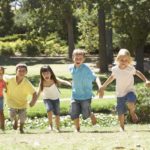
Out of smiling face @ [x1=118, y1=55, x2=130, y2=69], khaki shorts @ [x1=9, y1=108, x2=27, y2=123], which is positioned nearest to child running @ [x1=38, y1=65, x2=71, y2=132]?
khaki shorts @ [x1=9, y1=108, x2=27, y2=123]

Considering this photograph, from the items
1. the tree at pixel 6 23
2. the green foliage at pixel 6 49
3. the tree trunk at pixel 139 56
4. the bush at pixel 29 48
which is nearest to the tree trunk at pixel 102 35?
the tree trunk at pixel 139 56

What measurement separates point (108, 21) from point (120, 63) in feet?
68.3

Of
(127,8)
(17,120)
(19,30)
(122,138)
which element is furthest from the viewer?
(19,30)

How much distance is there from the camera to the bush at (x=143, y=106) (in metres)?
13.1

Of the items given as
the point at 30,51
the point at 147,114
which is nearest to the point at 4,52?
the point at 30,51

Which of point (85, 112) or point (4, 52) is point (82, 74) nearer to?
point (85, 112)

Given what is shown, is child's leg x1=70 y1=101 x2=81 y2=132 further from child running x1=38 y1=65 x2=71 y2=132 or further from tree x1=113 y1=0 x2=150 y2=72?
tree x1=113 y1=0 x2=150 y2=72

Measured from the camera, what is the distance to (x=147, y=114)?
517 inches

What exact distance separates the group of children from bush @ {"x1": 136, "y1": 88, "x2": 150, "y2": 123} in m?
3.33

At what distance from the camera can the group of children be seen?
9203 millimetres

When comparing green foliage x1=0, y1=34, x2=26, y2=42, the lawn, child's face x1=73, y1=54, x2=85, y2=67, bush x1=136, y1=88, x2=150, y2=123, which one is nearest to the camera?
the lawn

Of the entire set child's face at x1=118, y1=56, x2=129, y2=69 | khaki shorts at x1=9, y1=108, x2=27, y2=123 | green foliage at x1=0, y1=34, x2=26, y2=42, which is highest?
green foliage at x1=0, y1=34, x2=26, y2=42

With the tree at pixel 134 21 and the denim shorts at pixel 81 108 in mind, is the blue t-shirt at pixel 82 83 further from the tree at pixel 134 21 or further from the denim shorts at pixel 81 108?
the tree at pixel 134 21

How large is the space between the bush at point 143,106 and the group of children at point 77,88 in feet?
10.9
